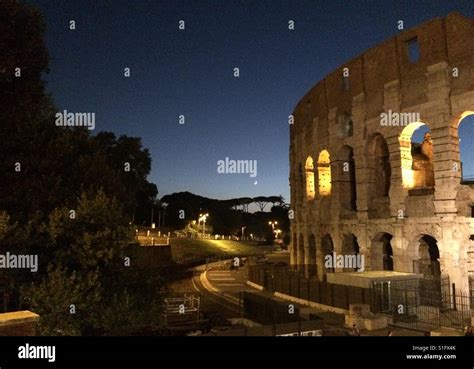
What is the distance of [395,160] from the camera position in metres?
23.0

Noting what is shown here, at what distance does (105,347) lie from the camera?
5117 mm

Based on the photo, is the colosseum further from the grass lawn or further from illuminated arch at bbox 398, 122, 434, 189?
the grass lawn

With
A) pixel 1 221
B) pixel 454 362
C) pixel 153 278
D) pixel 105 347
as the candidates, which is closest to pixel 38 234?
pixel 1 221

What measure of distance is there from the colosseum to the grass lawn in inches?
1093

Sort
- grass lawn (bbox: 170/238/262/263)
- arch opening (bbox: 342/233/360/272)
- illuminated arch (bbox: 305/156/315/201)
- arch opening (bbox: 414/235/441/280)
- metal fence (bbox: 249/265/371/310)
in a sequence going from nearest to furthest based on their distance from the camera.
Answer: metal fence (bbox: 249/265/371/310)
arch opening (bbox: 414/235/441/280)
arch opening (bbox: 342/233/360/272)
illuminated arch (bbox: 305/156/315/201)
grass lawn (bbox: 170/238/262/263)

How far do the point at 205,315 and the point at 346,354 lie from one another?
16.6m

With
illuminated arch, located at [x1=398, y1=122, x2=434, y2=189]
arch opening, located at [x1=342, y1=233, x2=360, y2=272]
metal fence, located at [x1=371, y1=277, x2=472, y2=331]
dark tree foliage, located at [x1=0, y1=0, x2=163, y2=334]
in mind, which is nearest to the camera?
dark tree foliage, located at [x1=0, y1=0, x2=163, y2=334]

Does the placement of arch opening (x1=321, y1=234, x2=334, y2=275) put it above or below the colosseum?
below

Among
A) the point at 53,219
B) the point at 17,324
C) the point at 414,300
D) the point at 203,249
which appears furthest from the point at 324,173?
the point at 203,249

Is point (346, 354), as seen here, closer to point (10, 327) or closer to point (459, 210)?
point (10, 327)

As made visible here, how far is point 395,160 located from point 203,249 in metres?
43.5

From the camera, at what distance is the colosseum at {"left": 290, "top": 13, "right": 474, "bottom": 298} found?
2006cm

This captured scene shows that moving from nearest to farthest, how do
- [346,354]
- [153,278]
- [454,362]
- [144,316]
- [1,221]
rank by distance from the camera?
[346,354] → [454,362] → [1,221] → [144,316] → [153,278]

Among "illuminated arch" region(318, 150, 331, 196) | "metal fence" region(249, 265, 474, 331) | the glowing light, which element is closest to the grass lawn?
"illuminated arch" region(318, 150, 331, 196)
